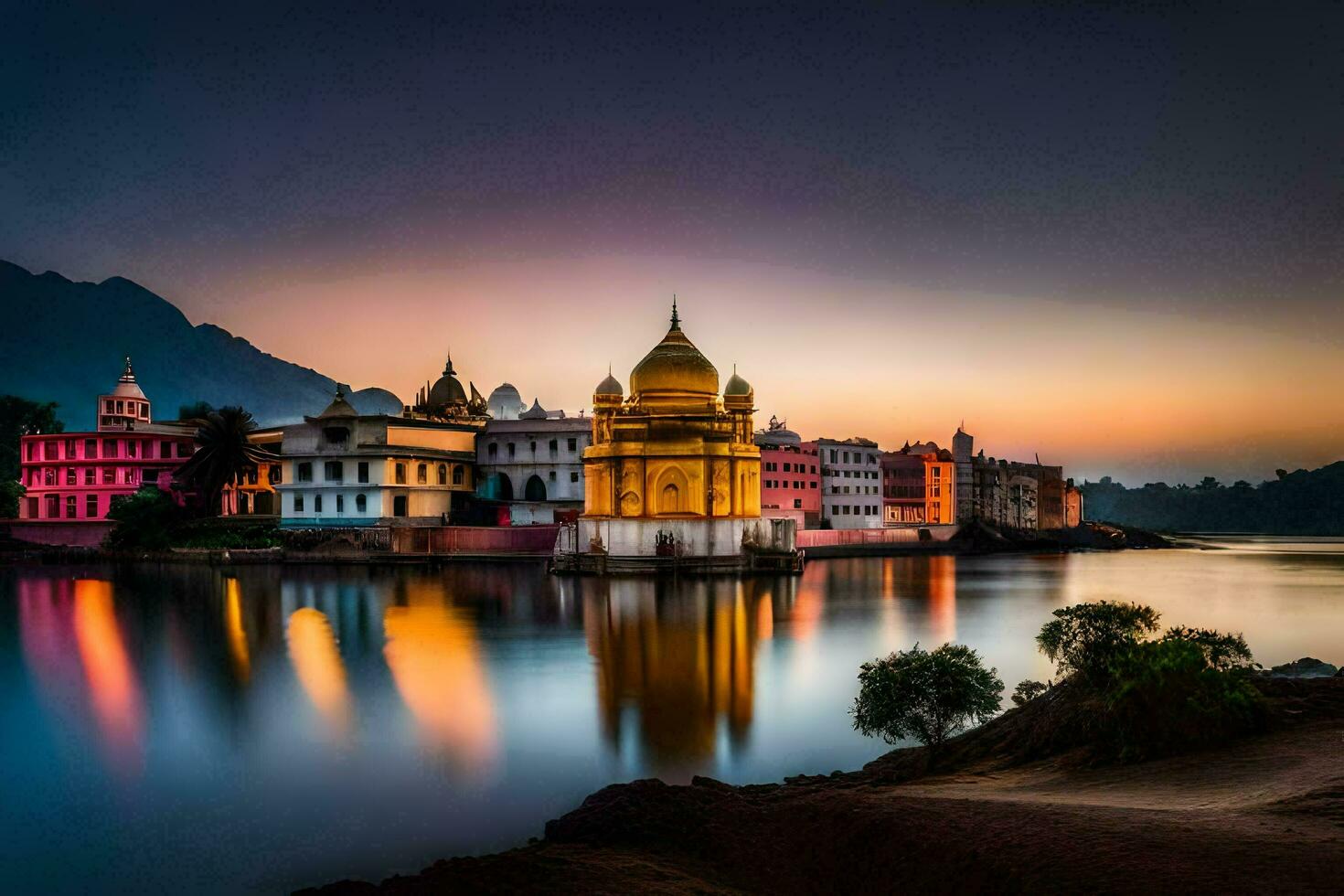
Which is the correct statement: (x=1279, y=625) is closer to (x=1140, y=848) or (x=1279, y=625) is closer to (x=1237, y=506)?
(x=1140, y=848)

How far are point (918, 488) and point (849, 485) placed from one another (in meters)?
10.3

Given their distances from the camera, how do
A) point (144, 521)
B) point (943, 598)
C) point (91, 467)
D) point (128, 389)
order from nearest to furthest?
point (943, 598) → point (144, 521) → point (91, 467) → point (128, 389)

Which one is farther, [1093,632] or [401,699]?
[401,699]

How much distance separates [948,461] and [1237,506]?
99.3 meters

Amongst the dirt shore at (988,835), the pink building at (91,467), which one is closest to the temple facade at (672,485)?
the pink building at (91,467)

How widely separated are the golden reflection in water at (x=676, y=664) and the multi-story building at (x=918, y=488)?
40719 millimetres

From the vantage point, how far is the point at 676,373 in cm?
4569

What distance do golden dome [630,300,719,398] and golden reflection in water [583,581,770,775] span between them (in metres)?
12.6

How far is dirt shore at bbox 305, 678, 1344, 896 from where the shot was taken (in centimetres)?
657

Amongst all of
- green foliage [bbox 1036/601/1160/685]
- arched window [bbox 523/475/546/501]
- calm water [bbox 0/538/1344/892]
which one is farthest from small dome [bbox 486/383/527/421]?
green foliage [bbox 1036/601/1160/685]

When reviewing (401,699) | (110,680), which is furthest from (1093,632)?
Result: (110,680)

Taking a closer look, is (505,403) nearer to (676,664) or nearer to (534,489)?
(534,489)

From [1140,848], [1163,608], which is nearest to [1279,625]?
[1163,608]

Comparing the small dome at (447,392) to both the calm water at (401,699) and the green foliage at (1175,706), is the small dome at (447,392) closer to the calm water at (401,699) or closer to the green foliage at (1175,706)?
the calm water at (401,699)
